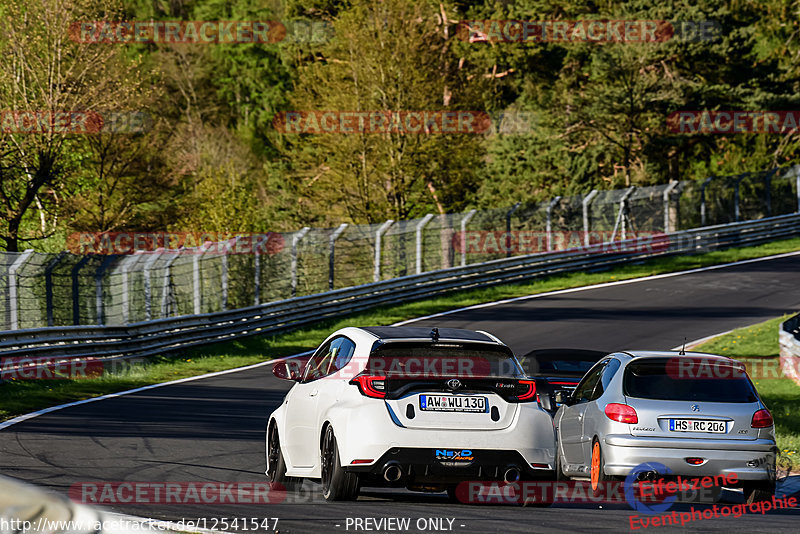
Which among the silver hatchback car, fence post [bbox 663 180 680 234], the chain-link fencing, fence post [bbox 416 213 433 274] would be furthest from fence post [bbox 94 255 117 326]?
fence post [bbox 663 180 680 234]

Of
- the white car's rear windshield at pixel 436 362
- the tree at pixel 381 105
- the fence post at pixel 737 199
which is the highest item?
the tree at pixel 381 105

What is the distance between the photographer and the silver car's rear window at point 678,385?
10.5 metres

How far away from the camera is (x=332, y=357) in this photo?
391 inches

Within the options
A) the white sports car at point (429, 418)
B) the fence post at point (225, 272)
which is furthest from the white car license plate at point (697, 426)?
the fence post at point (225, 272)

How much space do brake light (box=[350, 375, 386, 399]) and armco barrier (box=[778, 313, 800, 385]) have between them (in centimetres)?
1185

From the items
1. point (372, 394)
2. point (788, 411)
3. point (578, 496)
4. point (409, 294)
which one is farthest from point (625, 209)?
point (372, 394)

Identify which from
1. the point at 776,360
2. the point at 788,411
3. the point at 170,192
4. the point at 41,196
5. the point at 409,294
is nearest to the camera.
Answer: the point at 788,411

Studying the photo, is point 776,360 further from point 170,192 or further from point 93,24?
point 170,192

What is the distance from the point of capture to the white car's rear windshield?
898cm

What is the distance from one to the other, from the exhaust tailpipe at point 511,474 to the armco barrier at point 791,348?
11.3m

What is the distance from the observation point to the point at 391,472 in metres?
8.72

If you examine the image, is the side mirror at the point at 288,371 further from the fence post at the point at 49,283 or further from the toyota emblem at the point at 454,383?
the fence post at the point at 49,283

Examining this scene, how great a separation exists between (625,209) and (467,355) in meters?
28.0

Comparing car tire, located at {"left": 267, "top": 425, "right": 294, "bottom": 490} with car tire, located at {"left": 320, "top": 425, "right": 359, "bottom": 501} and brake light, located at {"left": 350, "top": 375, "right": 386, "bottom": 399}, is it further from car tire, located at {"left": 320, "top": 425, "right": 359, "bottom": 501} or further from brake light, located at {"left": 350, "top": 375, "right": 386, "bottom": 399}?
brake light, located at {"left": 350, "top": 375, "right": 386, "bottom": 399}
